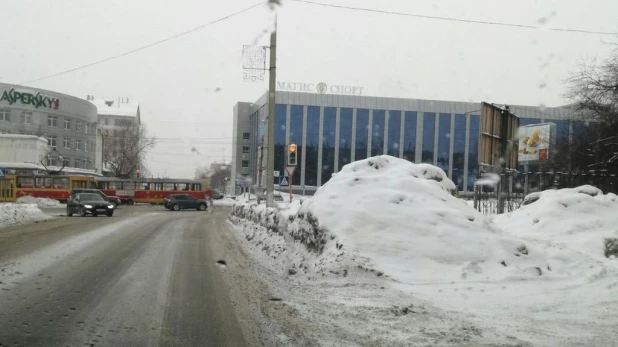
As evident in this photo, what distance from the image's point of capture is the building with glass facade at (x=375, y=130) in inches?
2788

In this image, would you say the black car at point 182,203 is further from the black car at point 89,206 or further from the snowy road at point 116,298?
the snowy road at point 116,298

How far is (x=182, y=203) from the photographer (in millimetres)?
48812

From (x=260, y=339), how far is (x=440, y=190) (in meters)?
7.13

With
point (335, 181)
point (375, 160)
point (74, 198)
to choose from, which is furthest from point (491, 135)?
point (74, 198)

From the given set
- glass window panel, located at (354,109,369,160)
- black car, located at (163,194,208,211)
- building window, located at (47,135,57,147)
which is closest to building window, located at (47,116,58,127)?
building window, located at (47,135,57,147)

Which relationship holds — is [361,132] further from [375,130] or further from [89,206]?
[89,206]

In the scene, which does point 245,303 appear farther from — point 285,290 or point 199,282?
point 199,282

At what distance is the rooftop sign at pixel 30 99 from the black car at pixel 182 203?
40069 mm

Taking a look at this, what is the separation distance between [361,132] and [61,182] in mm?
36658

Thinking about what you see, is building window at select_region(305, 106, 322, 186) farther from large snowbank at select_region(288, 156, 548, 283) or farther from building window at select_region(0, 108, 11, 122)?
large snowbank at select_region(288, 156, 548, 283)

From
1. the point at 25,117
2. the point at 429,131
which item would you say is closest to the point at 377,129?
the point at 429,131

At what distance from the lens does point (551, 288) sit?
859 cm

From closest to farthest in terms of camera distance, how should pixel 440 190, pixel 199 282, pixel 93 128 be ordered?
pixel 199 282, pixel 440 190, pixel 93 128

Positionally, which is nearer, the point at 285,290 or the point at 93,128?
the point at 285,290
